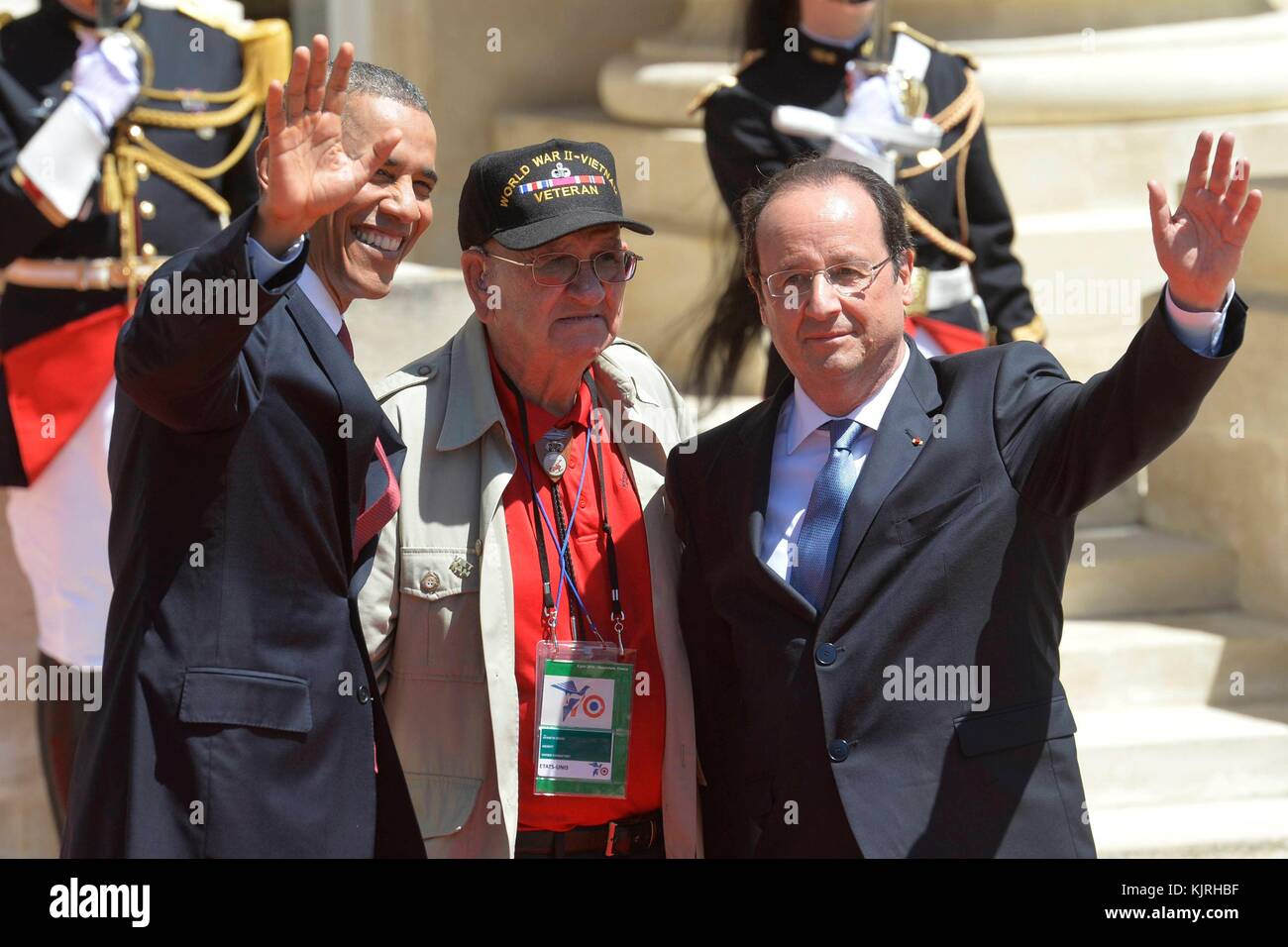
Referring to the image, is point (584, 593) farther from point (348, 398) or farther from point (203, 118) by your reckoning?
point (203, 118)

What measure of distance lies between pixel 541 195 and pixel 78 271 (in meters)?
2.08

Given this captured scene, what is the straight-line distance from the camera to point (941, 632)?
9.81ft

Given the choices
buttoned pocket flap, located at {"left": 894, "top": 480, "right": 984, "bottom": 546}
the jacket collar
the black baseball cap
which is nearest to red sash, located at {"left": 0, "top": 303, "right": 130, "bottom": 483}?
the jacket collar

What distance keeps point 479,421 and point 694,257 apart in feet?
12.0

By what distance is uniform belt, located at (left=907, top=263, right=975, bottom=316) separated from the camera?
4820 millimetres

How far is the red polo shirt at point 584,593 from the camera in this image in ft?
10.6

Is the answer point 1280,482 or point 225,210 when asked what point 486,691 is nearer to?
point 225,210

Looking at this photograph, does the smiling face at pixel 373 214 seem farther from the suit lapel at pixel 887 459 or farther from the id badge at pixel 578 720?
the suit lapel at pixel 887 459

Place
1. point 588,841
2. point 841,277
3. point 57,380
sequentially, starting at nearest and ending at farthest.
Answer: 1. point 841,277
2. point 588,841
3. point 57,380

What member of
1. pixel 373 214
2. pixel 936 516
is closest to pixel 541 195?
pixel 373 214

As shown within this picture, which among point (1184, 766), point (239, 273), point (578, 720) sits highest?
point (239, 273)

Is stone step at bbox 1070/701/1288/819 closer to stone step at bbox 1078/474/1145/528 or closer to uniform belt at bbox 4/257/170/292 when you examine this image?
stone step at bbox 1078/474/1145/528

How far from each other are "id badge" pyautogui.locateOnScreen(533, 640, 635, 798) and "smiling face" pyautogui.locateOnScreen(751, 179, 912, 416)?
58cm
